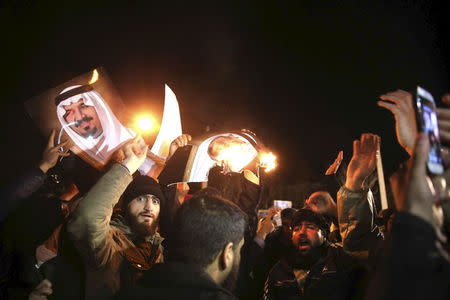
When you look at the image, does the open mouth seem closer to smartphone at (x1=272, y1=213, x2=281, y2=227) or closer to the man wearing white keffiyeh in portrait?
smartphone at (x1=272, y1=213, x2=281, y2=227)

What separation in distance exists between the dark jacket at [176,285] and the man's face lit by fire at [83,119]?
2.66 m

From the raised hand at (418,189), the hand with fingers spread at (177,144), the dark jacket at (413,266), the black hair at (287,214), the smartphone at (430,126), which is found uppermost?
the hand with fingers spread at (177,144)

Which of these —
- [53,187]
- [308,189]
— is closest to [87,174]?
[53,187]

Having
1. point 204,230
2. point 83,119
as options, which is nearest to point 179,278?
point 204,230

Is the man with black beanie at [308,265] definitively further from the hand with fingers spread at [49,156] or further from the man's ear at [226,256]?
the hand with fingers spread at [49,156]

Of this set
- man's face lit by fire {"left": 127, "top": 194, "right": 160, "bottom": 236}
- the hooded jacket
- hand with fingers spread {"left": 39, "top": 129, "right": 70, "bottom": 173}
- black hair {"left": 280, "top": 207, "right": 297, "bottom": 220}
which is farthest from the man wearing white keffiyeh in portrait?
black hair {"left": 280, "top": 207, "right": 297, "bottom": 220}

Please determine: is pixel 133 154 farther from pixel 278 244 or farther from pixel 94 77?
pixel 278 244

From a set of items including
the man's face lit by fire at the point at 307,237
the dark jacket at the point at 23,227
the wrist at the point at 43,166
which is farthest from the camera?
the man's face lit by fire at the point at 307,237

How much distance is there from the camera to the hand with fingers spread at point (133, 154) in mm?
2533

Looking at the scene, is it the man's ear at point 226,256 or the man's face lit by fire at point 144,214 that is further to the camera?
the man's face lit by fire at point 144,214

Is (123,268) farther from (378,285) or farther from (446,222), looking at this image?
(446,222)

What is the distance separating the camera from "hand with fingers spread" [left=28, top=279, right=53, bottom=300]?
297 cm

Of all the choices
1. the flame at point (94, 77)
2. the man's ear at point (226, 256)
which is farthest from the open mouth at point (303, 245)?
the flame at point (94, 77)

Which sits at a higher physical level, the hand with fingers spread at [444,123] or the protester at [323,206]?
the hand with fingers spread at [444,123]
